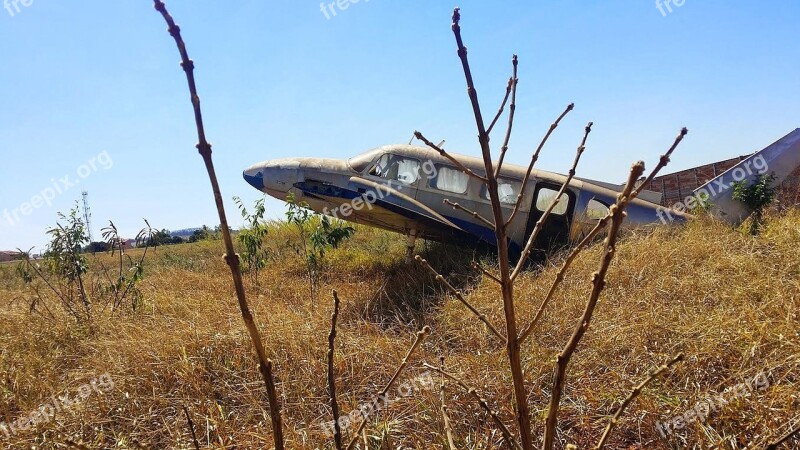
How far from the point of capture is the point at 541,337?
389 cm

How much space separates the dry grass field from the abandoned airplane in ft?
7.20

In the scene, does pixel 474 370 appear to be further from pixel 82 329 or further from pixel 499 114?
pixel 82 329

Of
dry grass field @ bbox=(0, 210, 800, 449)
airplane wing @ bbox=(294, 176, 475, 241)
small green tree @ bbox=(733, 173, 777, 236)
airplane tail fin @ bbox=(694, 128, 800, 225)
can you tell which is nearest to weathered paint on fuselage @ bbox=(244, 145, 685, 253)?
airplane wing @ bbox=(294, 176, 475, 241)

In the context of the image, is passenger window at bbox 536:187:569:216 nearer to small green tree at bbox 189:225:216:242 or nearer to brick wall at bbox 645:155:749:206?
brick wall at bbox 645:155:749:206

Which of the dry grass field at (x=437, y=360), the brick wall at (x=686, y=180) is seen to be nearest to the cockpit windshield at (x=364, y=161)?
the dry grass field at (x=437, y=360)

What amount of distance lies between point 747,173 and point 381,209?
22.9 feet

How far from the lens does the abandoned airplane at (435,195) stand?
24.9ft

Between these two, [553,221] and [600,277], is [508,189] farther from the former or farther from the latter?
[600,277]

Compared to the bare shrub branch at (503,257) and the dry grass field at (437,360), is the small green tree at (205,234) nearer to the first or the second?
the dry grass field at (437,360)

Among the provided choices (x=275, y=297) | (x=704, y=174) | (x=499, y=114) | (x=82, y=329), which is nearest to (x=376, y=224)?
(x=275, y=297)

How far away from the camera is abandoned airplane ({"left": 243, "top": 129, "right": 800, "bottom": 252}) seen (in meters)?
7.59

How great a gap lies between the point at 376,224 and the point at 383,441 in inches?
237

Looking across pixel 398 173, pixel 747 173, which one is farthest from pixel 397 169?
pixel 747 173

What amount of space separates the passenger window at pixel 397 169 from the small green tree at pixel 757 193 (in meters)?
5.88
